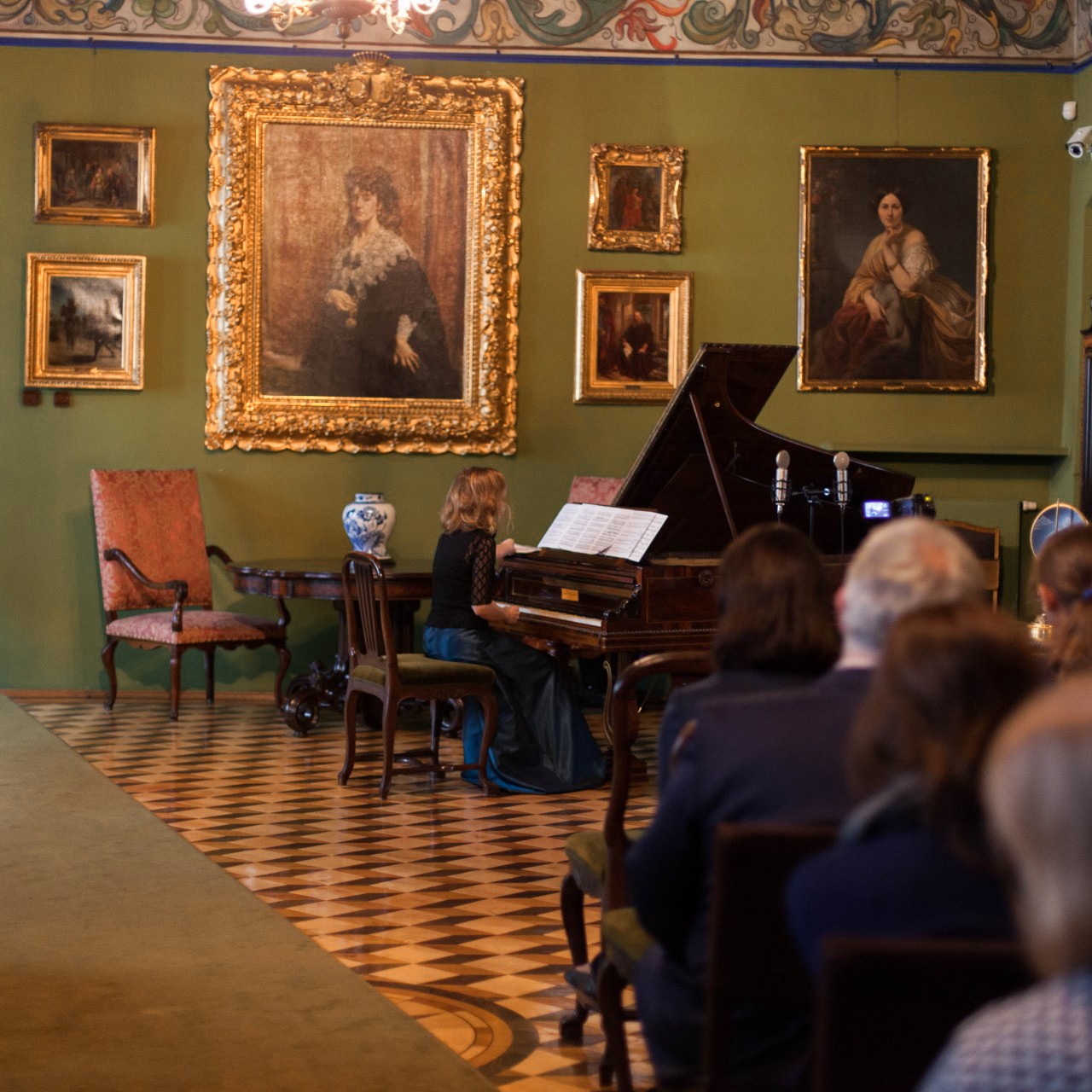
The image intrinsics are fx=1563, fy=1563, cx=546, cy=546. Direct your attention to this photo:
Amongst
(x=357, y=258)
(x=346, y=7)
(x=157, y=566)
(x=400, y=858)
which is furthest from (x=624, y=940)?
(x=357, y=258)

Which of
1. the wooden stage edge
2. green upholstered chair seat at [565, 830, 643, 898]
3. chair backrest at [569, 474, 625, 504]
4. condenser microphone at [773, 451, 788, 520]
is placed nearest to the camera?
the wooden stage edge

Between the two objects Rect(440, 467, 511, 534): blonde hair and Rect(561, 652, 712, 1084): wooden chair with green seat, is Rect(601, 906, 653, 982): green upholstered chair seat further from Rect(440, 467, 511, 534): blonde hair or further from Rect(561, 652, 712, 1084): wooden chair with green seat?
Rect(440, 467, 511, 534): blonde hair

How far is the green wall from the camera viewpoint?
9.06 m

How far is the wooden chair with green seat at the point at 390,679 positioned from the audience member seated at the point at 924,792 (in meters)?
4.69

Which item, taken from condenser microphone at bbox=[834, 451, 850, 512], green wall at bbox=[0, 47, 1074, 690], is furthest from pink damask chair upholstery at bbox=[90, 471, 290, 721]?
condenser microphone at bbox=[834, 451, 850, 512]

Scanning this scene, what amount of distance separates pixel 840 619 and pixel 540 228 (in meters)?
7.18

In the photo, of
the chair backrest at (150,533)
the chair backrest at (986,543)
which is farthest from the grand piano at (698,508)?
the chair backrest at (150,533)

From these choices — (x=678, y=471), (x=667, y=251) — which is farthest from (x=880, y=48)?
(x=678, y=471)

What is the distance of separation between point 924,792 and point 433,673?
5.01 meters

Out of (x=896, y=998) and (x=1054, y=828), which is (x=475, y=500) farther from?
(x=1054, y=828)

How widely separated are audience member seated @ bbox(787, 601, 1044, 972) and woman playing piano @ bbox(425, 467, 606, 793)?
5.05m

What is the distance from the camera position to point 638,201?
9164 millimetres

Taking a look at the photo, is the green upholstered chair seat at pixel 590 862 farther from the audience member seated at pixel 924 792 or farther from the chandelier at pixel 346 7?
the chandelier at pixel 346 7

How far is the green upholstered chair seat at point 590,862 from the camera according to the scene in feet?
11.2
